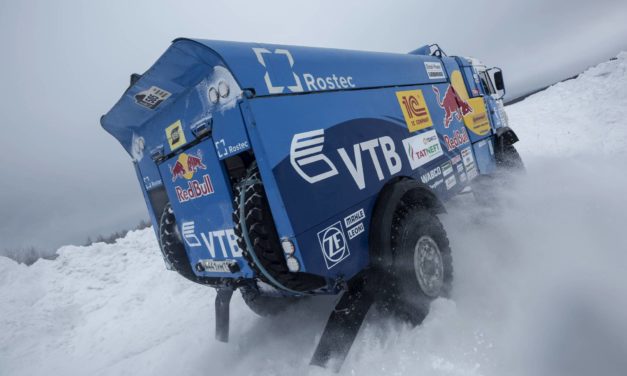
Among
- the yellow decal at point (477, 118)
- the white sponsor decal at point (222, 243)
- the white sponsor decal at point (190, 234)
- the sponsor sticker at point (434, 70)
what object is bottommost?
the white sponsor decal at point (222, 243)

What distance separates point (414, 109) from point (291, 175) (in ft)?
7.68

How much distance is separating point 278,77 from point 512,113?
16.4 meters

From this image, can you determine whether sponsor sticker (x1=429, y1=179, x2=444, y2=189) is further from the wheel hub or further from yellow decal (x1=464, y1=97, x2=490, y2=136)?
yellow decal (x1=464, y1=97, x2=490, y2=136)

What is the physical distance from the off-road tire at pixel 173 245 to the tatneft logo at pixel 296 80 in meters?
1.87

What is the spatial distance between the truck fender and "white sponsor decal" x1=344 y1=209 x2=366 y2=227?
0.45 feet

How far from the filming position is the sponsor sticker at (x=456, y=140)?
4.56 meters

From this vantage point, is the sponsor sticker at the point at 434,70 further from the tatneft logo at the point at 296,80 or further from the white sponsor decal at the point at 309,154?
the white sponsor decal at the point at 309,154

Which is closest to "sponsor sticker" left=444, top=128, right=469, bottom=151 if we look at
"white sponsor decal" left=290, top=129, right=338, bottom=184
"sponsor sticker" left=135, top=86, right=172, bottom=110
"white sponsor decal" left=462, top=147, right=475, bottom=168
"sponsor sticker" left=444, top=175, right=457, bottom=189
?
"white sponsor decal" left=462, top=147, right=475, bottom=168

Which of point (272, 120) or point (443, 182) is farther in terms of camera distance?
point (443, 182)

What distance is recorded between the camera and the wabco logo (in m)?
2.46

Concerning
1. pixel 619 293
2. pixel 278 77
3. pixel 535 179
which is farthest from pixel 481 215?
pixel 278 77

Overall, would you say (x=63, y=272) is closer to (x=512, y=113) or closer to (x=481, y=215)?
(x=481, y=215)

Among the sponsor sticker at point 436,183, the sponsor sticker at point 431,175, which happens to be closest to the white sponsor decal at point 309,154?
the sponsor sticker at point 431,175

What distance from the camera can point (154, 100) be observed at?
2.94 meters
